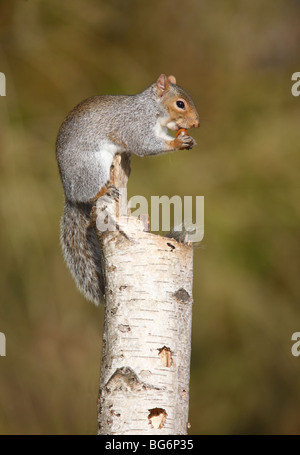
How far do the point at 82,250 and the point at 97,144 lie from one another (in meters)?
0.39

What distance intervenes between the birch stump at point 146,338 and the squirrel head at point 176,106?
0.76m

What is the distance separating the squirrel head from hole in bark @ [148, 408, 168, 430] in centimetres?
113

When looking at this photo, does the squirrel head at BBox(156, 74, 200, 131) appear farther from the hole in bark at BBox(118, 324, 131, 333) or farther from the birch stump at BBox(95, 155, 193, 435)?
the hole in bark at BBox(118, 324, 131, 333)

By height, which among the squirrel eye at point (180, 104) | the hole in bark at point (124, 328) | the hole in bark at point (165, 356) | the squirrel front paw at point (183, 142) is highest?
the squirrel eye at point (180, 104)

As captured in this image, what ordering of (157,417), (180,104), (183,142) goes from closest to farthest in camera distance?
(157,417) → (183,142) → (180,104)

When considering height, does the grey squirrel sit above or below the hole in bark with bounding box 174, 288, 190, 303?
above

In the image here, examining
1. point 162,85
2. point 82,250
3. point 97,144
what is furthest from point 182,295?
point 162,85

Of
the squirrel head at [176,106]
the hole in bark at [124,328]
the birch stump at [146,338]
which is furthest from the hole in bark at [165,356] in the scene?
the squirrel head at [176,106]

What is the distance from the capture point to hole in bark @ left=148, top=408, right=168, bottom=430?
1.76m

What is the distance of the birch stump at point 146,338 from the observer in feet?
5.80

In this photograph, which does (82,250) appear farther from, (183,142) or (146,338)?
(146,338)

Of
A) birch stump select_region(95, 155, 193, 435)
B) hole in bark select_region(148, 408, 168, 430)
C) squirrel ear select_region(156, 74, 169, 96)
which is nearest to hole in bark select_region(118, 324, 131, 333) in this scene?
birch stump select_region(95, 155, 193, 435)

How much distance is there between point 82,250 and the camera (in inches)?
96.9

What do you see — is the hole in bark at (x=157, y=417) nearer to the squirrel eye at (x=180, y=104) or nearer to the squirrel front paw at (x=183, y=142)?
the squirrel front paw at (x=183, y=142)
